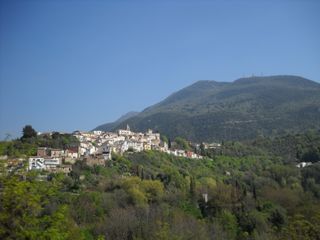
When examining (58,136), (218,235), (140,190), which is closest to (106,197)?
(140,190)

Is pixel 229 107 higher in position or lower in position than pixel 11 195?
higher

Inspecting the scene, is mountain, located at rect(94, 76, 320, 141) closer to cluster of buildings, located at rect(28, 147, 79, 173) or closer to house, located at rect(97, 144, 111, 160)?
house, located at rect(97, 144, 111, 160)

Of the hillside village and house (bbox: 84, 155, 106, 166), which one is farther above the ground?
the hillside village

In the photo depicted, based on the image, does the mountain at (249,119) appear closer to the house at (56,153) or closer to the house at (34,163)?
the house at (56,153)

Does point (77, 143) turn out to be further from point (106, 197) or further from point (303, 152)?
point (303, 152)

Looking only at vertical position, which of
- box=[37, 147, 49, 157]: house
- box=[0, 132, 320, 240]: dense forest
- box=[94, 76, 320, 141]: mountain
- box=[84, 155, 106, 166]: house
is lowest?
box=[0, 132, 320, 240]: dense forest

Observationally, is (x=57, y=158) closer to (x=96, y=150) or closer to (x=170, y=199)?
(x=96, y=150)

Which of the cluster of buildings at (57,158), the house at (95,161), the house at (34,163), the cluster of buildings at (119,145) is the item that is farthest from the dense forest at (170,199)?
the cluster of buildings at (119,145)

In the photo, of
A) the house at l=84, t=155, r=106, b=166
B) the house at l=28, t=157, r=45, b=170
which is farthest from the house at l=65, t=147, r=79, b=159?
the house at l=28, t=157, r=45, b=170
